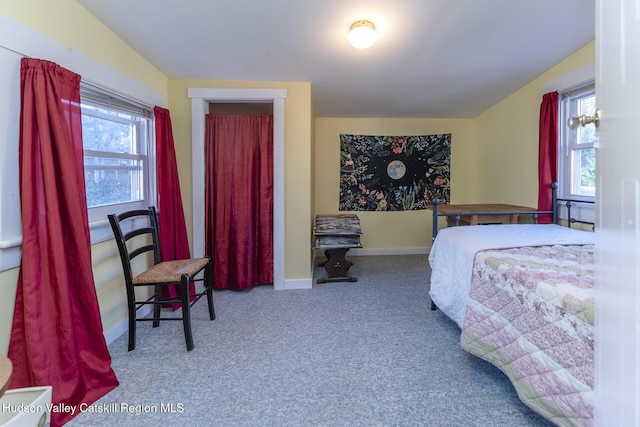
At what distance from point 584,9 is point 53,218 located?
3472 mm

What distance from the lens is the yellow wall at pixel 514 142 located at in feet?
9.75

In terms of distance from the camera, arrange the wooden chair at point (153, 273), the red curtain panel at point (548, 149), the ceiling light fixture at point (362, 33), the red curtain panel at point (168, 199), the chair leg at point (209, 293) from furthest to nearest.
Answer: the red curtain panel at point (548, 149) → the red curtain panel at point (168, 199) → the chair leg at point (209, 293) → the ceiling light fixture at point (362, 33) → the wooden chair at point (153, 273)

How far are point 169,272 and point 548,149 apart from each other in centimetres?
337

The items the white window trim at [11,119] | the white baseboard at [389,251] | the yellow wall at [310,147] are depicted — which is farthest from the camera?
the white baseboard at [389,251]

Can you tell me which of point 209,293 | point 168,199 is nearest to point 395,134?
point 168,199

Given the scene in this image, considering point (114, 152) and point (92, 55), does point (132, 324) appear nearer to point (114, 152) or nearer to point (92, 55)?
point (114, 152)

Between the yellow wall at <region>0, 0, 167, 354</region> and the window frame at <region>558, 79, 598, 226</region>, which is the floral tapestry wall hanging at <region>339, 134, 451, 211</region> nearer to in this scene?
the window frame at <region>558, 79, 598, 226</region>

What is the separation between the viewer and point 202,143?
287cm

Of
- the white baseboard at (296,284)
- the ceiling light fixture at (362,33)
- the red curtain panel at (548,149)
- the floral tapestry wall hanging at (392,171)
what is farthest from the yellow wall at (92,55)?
the red curtain panel at (548,149)

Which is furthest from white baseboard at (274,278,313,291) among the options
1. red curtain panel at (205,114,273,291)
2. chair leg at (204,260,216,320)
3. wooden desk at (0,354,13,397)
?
wooden desk at (0,354,13,397)

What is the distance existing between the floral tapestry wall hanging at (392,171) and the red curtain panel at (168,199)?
2268 mm

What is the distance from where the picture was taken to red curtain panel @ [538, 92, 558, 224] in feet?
9.11

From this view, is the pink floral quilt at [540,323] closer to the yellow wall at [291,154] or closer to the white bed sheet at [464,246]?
the white bed sheet at [464,246]

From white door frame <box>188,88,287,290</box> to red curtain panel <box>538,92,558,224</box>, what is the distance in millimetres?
2458
